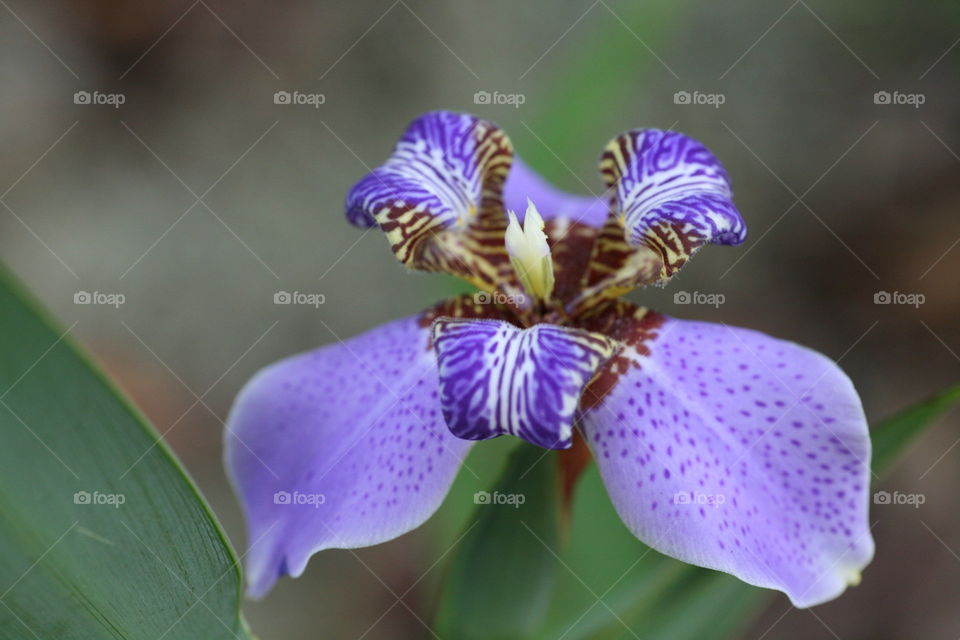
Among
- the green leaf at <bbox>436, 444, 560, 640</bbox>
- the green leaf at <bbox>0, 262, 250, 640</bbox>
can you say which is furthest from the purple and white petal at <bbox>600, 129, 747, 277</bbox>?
the green leaf at <bbox>0, 262, 250, 640</bbox>

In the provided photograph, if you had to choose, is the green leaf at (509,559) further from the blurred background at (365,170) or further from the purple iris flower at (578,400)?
the blurred background at (365,170)

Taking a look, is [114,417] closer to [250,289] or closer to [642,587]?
[642,587]

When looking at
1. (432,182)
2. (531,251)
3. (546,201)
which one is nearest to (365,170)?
(546,201)

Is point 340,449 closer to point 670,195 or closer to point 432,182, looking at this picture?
point 432,182

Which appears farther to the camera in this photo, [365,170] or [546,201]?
[365,170]

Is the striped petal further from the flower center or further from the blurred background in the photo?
the blurred background
